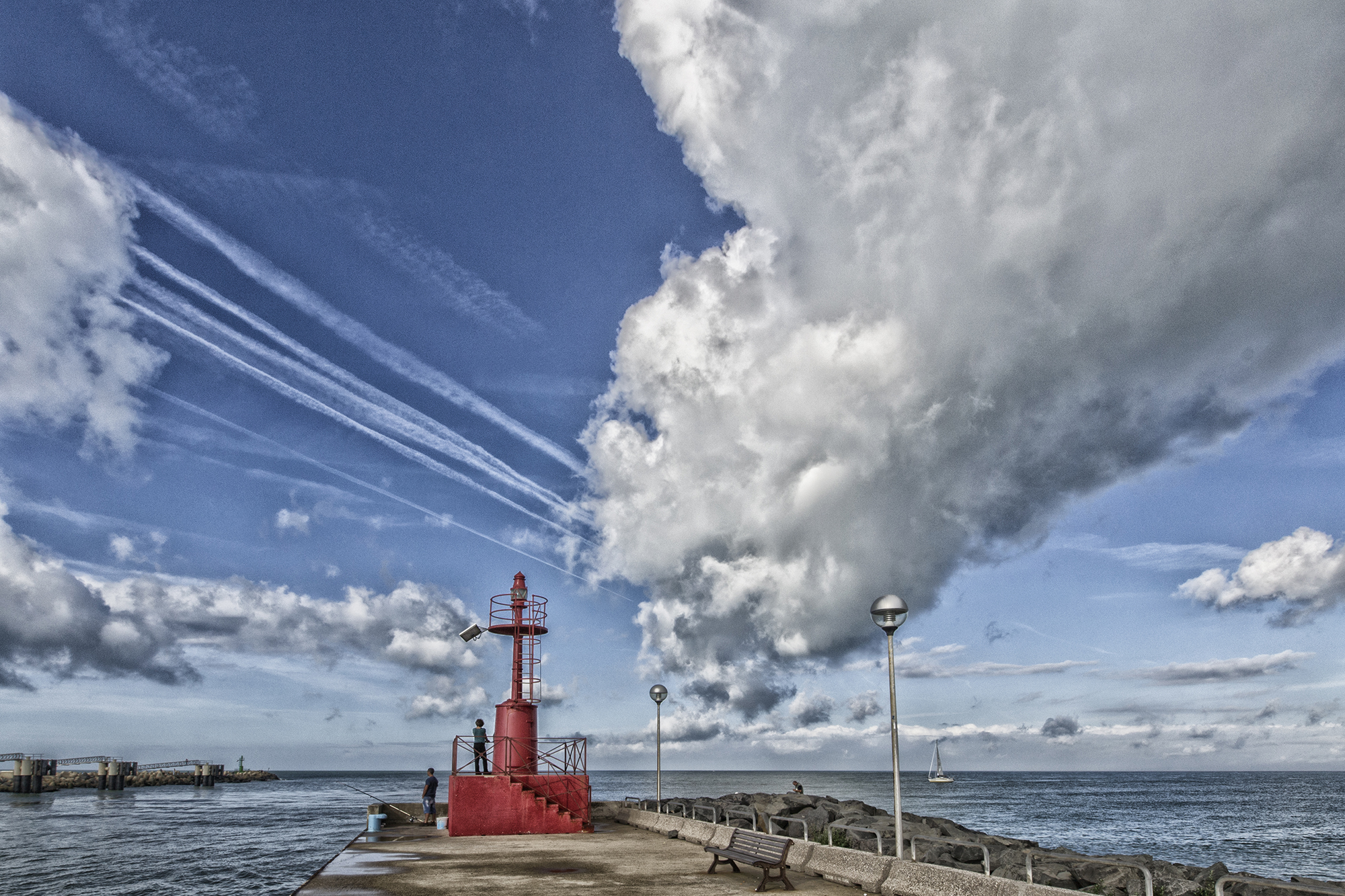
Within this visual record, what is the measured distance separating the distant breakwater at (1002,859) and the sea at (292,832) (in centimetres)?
1186

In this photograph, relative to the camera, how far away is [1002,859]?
18047 mm

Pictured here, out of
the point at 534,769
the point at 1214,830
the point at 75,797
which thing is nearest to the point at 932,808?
the point at 1214,830

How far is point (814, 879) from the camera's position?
1273 cm

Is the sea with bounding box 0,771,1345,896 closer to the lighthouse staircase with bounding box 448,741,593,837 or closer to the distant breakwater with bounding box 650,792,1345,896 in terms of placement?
the lighthouse staircase with bounding box 448,741,593,837

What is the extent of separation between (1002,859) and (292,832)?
128 ft

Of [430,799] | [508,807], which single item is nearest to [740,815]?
[508,807]

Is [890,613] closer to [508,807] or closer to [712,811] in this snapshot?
[712,811]

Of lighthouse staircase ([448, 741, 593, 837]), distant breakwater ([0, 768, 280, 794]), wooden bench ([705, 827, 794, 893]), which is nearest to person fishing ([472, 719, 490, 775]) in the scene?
lighthouse staircase ([448, 741, 593, 837])

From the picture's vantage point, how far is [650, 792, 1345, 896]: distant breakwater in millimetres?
16641

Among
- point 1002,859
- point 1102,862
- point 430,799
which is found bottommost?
point 1002,859

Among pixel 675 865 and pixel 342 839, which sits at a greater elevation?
pixel 675 865

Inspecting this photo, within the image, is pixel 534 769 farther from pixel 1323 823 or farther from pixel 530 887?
pixel 1323 823

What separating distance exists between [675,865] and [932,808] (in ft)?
197

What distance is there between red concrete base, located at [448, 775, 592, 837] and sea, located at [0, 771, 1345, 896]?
6351 mm
